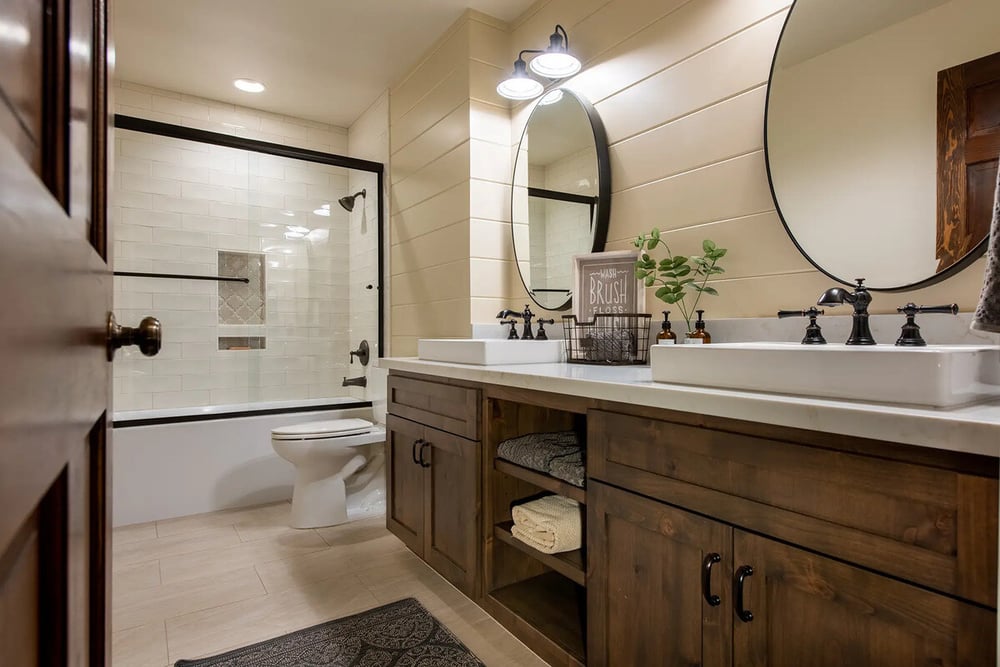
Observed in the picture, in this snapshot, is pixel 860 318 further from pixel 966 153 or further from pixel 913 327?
pixel 966 153

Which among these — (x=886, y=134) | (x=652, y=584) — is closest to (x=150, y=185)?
(x=652, y=584)

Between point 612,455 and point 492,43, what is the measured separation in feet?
6.98

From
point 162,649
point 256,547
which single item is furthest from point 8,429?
point 256,547

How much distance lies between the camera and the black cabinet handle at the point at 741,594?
0.97m

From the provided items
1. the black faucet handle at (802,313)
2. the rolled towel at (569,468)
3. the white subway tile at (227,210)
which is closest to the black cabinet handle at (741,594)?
the rolled towel at (569,468)

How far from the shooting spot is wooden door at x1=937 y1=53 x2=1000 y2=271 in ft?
3.71

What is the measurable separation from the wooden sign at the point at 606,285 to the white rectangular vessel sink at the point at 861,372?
71 centimetres

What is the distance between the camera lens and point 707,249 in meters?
1.61

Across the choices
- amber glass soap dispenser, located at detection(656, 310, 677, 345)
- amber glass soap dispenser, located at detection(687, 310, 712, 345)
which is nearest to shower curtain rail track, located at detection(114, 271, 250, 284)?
amber glass soap dispenser, located at detection(656, 310, 677, 345)

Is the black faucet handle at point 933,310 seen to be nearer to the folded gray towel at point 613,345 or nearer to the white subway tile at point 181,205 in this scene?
the folded gray towel at point 613,345

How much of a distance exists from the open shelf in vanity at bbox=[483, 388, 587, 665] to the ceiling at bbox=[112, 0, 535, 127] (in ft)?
6.09

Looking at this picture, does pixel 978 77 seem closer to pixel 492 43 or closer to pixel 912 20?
pixel 912 20

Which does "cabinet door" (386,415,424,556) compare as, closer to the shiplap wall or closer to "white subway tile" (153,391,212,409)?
the shiplap wall

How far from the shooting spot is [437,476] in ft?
6.45
